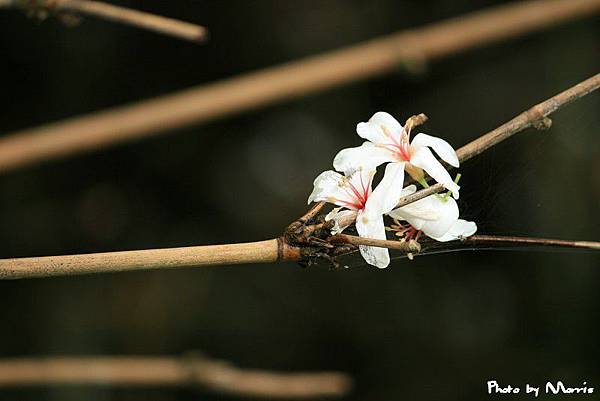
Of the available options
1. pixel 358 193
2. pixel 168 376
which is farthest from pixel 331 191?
pixel 168 376

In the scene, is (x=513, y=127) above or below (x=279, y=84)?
below

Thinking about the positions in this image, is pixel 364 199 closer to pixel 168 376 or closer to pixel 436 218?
pixel 436 218

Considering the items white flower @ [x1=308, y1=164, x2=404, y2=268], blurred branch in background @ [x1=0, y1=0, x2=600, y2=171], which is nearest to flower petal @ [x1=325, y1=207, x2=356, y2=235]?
white flower @ [x1=308, y1=164, x2=404, y2=268]

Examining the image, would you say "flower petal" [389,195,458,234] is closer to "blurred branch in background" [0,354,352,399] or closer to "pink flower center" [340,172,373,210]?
"pink flower center" [340,172,373,210]

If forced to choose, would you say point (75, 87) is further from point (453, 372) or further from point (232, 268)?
point (453, 372)

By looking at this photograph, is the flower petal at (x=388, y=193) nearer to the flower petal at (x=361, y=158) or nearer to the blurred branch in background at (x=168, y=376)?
the flower petal at (x=361, y=158)
